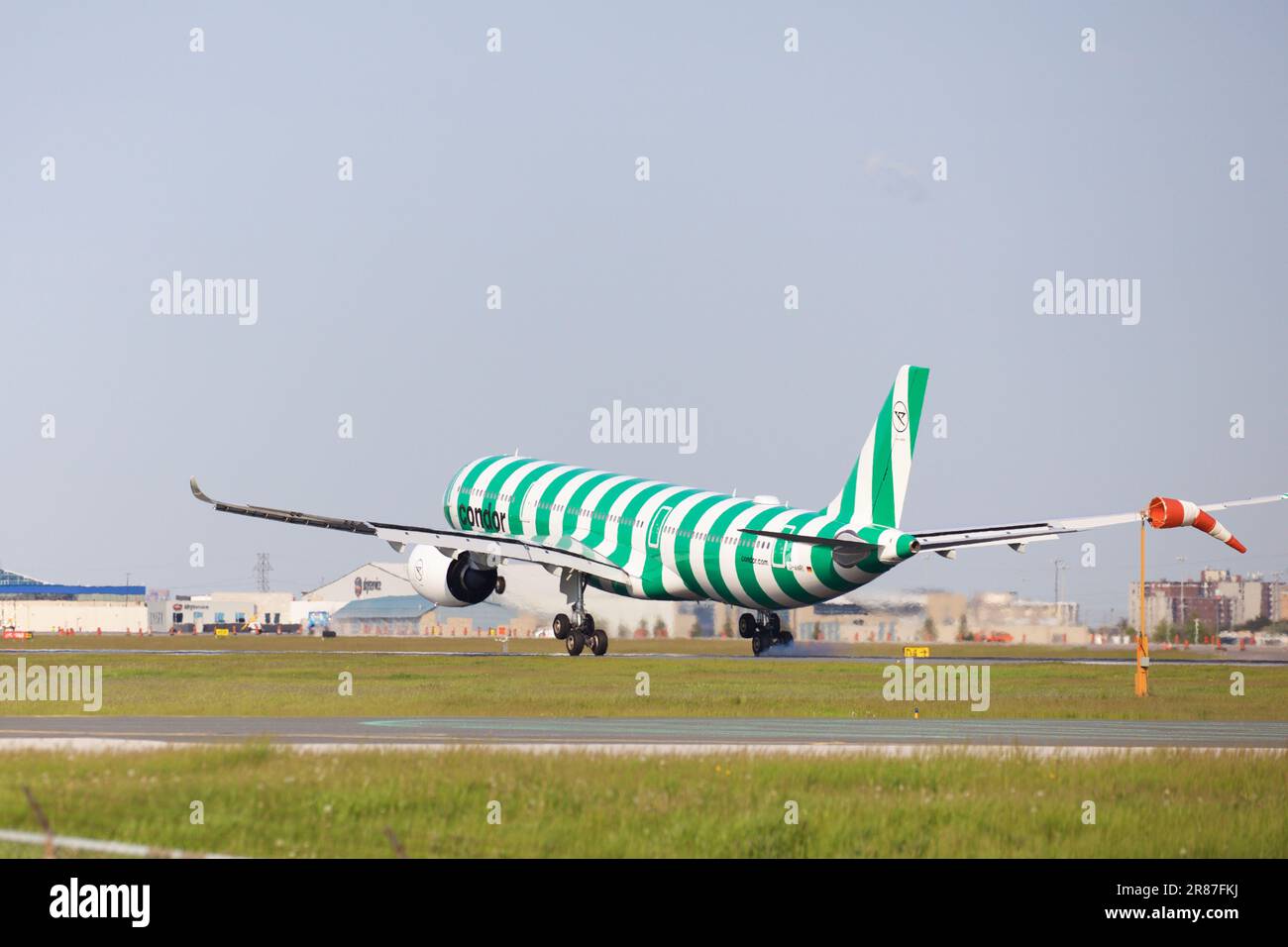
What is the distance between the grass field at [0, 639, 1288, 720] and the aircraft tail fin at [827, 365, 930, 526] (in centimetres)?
562

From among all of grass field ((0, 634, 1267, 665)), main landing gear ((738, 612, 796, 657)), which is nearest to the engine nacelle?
grass field ((0, 634, 1267, 665))

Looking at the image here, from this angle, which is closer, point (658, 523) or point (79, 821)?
point (79, 821)

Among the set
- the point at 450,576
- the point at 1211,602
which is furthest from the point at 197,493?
the point at 1211,602

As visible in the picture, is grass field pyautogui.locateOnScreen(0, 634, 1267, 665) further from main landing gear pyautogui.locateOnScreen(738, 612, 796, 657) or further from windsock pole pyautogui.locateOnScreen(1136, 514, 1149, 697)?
windsock pole pyautogui.locateOnScreen(1136, 514, 1149, 697)

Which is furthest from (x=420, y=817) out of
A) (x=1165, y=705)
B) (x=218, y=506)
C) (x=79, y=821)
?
(x=218, y=506)

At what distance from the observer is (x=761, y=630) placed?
251ft

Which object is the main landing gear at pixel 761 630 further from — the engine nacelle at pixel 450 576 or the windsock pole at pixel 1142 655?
the windsock pole at pixel 1142 655

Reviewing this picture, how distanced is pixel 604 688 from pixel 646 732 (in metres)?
18.1

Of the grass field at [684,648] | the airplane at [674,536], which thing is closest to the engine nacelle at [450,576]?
the airplane at [674,536]

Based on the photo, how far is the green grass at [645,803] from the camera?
21.7m
